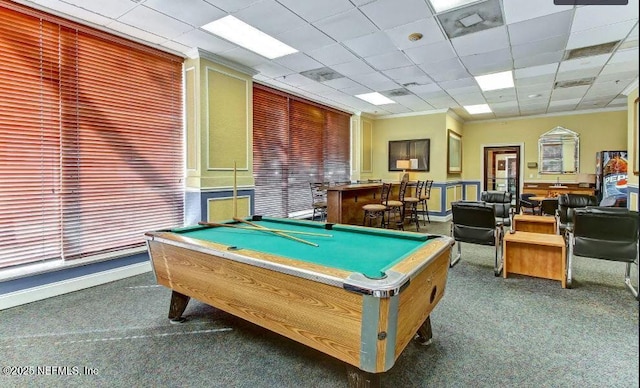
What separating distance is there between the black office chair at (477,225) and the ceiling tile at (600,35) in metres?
2.27

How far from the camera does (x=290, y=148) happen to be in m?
6.43

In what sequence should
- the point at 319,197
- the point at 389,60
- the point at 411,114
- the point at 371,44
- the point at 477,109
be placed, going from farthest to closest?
the point at 411,114 → the point at 477,109 → the point at 319,197 → the point at 389,60 → the point at 371,44

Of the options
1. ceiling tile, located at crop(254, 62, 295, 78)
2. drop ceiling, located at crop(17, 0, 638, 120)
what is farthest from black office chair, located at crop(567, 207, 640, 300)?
ceiling tile, located at crop(254, 62, 295, 78)

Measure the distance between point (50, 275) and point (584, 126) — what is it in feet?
36.2

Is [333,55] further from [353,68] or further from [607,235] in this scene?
[607,235]

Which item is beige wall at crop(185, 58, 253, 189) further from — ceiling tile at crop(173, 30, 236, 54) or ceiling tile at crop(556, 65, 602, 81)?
ceiling tile at crop(556, 65, 602, 81)

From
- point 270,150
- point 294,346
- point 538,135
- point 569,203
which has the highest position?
point 538,135

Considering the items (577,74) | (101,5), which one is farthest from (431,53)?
(101,5)

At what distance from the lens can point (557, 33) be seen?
3.67 metres

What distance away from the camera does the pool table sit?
4.51ft

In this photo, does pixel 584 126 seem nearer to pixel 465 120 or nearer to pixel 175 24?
pixel 465 120

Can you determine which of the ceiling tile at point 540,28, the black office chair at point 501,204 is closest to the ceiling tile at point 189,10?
the ceiling tile at point 540,28

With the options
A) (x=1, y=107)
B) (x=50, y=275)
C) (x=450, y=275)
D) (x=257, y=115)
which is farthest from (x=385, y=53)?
(x=50, y=275)

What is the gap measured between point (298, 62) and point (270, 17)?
1.34 metres
